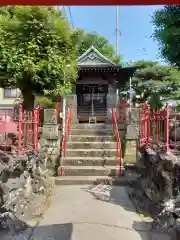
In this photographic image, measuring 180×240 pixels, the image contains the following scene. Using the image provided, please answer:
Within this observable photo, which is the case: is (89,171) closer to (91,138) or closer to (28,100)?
(91,138)

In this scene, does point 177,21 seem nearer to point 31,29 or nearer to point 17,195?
point 31,29

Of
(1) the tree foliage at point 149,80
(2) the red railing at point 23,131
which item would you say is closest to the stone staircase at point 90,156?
(2) the red railing at point 23,131

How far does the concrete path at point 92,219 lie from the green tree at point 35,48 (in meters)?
4.84

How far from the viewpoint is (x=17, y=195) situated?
5445mm

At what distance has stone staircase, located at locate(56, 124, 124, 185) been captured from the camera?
8.84 meters

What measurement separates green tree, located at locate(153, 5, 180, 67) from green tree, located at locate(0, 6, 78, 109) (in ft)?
A: 11.3

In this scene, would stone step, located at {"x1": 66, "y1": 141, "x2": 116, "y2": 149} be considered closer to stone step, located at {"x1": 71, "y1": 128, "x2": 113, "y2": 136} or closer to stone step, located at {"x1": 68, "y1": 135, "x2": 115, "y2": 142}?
stone step, located at {"x1": 68, "y1": 135, "x2": 115, "y2": 142}

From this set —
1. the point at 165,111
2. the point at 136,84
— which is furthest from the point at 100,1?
the point at 136,84

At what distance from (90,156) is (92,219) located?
4.61 metres

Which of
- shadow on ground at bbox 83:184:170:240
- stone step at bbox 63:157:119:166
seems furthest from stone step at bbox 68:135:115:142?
shadow on ground at bbox 83:184:170:240

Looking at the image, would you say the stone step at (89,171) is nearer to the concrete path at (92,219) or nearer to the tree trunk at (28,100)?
the concrete path at (92,219)

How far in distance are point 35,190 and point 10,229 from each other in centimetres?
204

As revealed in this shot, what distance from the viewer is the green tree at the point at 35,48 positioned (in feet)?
34.9

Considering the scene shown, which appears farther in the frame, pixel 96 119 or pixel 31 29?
pixel 96 119
